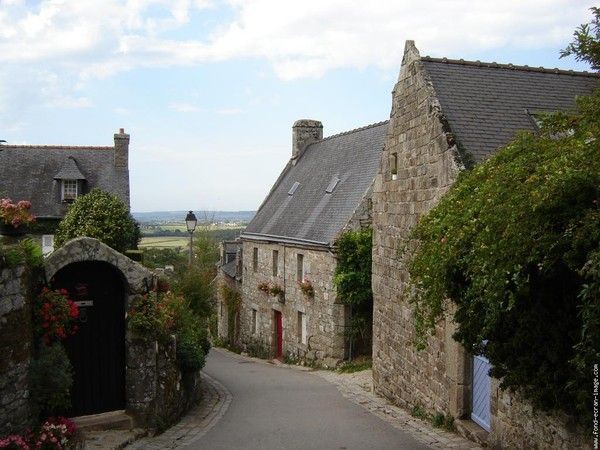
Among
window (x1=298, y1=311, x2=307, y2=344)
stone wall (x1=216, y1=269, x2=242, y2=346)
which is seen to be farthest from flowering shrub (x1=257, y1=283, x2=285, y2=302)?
stone wall (x1=216, y1=269, x2=242, y2=346)

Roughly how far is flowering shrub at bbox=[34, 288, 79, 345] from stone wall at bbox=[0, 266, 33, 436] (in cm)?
37

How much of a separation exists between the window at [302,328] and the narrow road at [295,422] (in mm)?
4830

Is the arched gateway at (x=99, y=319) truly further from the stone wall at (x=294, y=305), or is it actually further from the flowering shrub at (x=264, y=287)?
the flowering shrub at (x=264, y=287)

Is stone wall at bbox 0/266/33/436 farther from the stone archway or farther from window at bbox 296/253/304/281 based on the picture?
window at bbox 296/253/304/281

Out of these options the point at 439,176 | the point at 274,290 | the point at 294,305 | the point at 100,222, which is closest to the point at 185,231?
the point at 274,290

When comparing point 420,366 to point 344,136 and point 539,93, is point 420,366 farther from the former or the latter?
point 344,136

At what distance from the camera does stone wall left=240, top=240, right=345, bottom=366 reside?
1831 centimetres

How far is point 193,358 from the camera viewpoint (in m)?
10.8

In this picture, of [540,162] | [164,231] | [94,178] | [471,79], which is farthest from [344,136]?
[164,231]

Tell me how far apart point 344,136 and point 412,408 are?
15601mm

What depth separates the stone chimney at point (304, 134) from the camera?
95.7 ft

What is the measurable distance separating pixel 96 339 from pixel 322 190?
46.0ft

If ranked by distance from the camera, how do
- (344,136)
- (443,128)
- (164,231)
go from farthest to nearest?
1. (164,231)
2. (344,136)
3. (443,128)

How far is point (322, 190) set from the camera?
73.9 ft
